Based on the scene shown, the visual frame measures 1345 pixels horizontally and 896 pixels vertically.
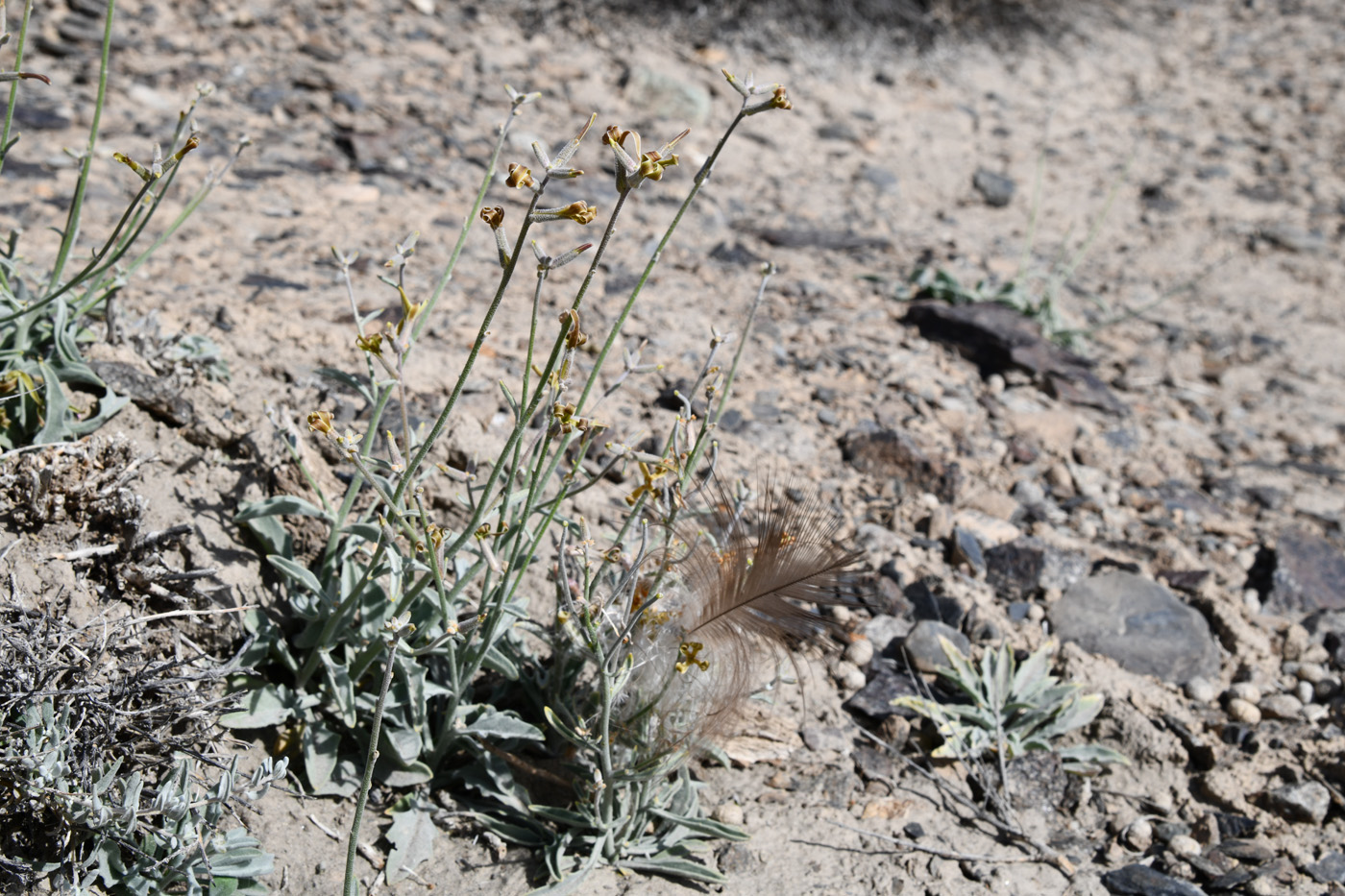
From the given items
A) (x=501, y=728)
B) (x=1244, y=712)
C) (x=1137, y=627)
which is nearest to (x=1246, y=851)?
(x=1244, y=712)

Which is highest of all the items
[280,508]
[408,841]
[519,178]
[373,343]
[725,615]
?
[519,178]

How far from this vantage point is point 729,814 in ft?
7.52

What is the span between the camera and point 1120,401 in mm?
4062

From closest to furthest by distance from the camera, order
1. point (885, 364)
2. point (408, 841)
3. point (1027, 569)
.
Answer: point (408, 841) → point (1027, 569) → point (885, 364)

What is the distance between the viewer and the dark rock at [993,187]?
5395 mm

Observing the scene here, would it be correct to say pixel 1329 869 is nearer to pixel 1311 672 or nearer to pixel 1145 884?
pixel 1145 884

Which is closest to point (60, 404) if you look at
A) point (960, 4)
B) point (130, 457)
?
point (130, 457)

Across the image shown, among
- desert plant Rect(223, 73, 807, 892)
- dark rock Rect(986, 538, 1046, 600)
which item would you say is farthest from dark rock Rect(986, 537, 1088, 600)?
desert plant Rect(223, 73, 807, 892)

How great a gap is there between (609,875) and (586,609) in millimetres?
642

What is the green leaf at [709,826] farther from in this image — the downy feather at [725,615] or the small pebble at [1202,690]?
the small pebble at [1202,690]

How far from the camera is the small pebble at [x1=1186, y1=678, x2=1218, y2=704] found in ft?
8.99

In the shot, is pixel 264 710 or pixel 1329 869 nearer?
pixel 264 710

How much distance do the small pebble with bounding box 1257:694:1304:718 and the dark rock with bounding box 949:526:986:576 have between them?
2.61 feet

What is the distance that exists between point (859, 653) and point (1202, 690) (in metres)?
0.94
